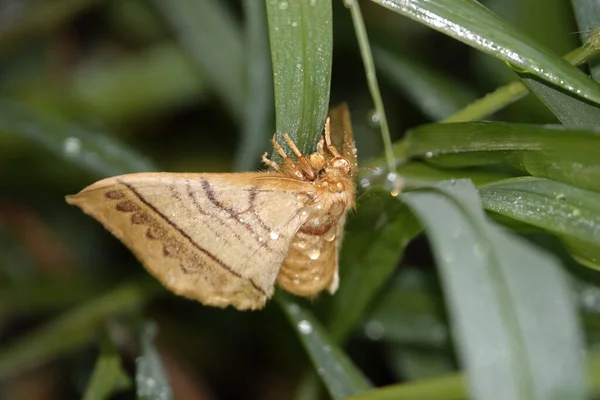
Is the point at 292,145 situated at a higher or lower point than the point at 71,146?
higher

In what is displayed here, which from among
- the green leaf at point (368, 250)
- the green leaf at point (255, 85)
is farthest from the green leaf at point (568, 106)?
the green leaf at point (255, 85)

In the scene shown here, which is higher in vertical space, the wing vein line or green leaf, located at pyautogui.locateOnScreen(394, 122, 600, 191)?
green leaf, located at pyautogui.locateOnScreen(394, 122, 600, 191)

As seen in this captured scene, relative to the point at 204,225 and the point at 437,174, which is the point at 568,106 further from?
the point at 204,225

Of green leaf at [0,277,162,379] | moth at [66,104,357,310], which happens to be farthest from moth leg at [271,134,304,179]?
green leaf at [0,277,162,379]

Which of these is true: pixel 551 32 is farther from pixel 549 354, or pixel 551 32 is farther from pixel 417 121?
pixel 549 354

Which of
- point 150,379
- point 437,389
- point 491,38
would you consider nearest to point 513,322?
point 437,389

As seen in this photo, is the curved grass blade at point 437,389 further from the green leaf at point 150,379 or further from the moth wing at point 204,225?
the green leaf at point 150,379

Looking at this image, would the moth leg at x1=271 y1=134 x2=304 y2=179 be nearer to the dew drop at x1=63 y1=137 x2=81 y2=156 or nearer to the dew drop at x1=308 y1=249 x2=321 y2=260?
the dew drop at x1=308 y1=249 x2=321 y2=260
